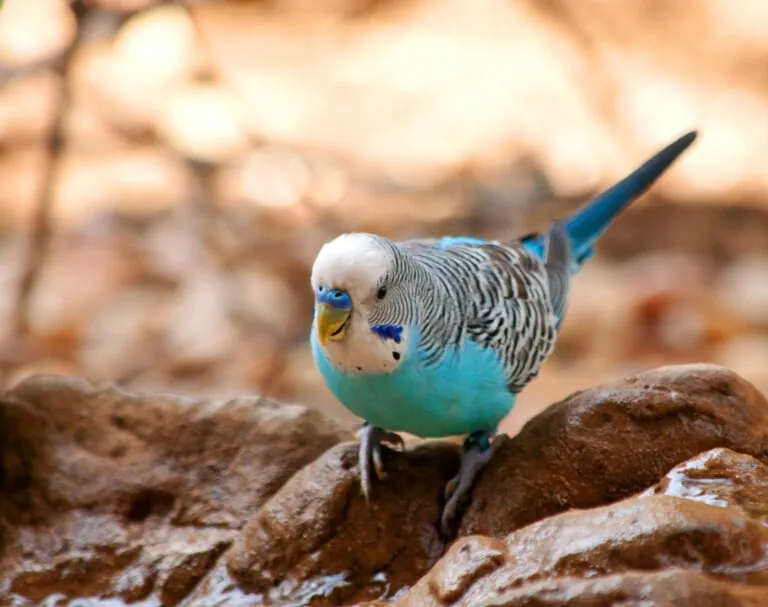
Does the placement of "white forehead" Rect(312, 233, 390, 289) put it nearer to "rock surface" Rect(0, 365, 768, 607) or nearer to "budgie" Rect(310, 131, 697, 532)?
"budgie" Rect(310, 131, 697, 532)

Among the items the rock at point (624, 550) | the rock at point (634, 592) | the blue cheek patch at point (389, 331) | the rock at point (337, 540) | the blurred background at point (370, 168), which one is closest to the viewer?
the rock at point (634, 592)

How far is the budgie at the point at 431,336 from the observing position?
8.04ft

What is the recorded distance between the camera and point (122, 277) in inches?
287

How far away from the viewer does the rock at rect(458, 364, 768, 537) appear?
2658mm

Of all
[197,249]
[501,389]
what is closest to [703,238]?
[197,249]

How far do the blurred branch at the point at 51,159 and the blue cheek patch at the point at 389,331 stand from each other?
1643 millimetres

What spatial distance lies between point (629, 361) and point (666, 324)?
1.49 ft

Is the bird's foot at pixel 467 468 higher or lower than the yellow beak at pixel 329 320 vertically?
lower

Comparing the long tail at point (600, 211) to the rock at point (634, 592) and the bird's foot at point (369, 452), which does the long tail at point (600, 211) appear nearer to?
the bird's foot at point (369, 452)

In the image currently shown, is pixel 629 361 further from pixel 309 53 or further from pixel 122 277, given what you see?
pixel 309 53

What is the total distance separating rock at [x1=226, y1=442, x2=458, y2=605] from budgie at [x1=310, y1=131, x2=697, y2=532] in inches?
2.3

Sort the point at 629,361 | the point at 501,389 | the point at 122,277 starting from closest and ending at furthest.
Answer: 1. the point at 501,389
2. the point at 629,361
3. the point at 122,277

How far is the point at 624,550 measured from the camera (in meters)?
2.06

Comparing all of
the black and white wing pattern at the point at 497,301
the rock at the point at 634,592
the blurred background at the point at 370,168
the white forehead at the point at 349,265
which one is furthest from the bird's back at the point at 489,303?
the blurred background at the point at 370,168
